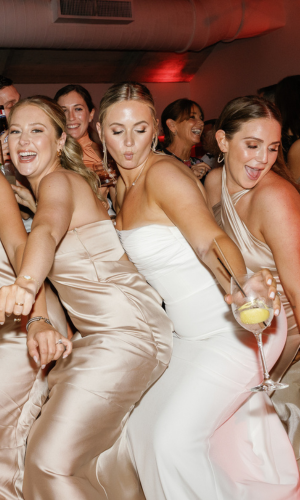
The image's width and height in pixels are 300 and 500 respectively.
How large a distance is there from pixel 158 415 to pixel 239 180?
1212mm

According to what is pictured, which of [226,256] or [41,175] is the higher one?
[41,175]

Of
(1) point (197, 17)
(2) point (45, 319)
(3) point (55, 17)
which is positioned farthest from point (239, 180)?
(1) point (197, 17)

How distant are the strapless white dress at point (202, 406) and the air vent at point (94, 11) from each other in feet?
17.6

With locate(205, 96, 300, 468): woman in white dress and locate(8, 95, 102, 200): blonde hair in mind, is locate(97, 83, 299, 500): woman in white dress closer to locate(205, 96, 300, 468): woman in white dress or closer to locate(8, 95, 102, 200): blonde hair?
locate(8, 95, 102, 200): blonde hair

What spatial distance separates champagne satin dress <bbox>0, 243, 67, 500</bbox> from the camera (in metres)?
2.01

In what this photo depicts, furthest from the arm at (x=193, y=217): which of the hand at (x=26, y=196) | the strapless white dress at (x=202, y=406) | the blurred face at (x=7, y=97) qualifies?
the blurred face at (x=7, y=97)

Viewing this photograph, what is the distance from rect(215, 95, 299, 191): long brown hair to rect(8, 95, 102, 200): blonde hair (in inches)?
28.5

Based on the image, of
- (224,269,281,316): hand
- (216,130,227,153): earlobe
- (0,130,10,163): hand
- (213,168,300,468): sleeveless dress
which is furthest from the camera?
(0,130,10,163): hand

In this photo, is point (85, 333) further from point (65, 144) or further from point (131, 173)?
point (65, 144)

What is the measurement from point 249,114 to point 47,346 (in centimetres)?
146

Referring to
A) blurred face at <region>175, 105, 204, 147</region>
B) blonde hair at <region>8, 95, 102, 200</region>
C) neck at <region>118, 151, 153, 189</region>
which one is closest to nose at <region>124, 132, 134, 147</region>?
neck at <region>118, 151, 153, 189</region>

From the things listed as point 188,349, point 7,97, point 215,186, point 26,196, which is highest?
point 7,97

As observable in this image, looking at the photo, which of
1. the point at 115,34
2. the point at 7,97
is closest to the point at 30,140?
the point at 7,97

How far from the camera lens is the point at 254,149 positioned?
2414 mm
